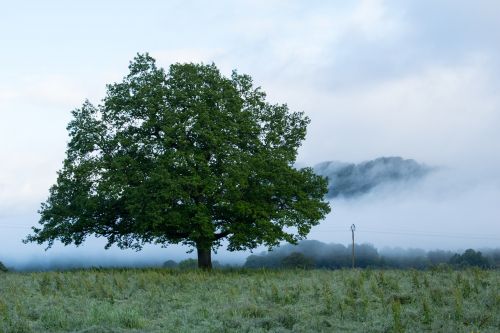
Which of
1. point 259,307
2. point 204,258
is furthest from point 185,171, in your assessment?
point 259,307

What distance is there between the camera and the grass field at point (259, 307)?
14.7 m

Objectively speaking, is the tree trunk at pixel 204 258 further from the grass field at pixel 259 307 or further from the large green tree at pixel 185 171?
the grass field at pixel 259 307

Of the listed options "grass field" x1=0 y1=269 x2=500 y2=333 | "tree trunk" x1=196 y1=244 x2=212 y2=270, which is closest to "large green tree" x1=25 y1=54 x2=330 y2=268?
"tree trunk" x1=196 y1=244 x2=212 y2=270

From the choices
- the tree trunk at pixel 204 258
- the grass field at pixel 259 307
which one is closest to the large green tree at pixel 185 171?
the tree trunk at pixel 204 258

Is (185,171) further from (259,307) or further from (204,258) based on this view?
(259,307)

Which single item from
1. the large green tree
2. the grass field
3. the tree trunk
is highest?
the large green tree

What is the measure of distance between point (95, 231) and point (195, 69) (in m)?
12.7

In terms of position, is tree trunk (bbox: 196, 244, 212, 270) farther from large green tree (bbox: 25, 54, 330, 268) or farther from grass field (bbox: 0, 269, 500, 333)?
grass field (bbox: 0, 269, 500, 333)

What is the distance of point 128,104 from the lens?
38.3 metres

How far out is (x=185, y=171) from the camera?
35375mm

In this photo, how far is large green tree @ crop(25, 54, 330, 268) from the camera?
115 feet

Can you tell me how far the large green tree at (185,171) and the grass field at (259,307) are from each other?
10.9 m

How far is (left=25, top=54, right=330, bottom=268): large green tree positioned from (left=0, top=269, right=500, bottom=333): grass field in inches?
430

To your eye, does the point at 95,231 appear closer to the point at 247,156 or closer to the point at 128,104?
the point at 128,104
